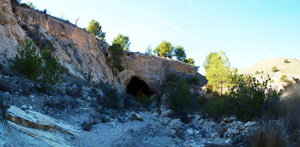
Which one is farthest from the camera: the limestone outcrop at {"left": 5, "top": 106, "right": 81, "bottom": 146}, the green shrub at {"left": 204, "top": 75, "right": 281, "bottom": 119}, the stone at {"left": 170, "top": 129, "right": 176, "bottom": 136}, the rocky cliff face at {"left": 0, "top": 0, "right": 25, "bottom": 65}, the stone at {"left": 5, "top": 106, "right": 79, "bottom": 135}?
the rocky cliff face at {"left": 0, "top": 0, "right": 25, "bottom": 65}

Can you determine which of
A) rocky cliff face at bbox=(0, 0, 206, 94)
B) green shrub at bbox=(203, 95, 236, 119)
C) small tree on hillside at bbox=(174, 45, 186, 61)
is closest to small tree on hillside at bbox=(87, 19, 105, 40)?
rocky cliff face at bbox=(0, 0, 206, 94)

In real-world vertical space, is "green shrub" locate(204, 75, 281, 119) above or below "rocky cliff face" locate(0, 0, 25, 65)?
below

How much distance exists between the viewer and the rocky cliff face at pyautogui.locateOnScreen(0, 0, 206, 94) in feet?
31.8

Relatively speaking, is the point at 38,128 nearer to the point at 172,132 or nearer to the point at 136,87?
the point at 172,132

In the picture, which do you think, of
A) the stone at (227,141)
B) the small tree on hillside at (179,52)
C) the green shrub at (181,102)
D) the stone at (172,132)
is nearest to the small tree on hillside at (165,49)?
the small tree on hillside at (179,52)

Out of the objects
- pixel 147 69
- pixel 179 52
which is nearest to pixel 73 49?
pixel 147 69

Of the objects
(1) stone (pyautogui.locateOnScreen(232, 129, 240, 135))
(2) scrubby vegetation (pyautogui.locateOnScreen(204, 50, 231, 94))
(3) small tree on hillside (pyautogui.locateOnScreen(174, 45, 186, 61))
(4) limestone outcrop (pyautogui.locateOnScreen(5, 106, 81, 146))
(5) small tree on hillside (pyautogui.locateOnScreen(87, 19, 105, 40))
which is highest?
(5) small tree on hillside (pyautogui.locateOnScreen(87, 19, 105, 40))

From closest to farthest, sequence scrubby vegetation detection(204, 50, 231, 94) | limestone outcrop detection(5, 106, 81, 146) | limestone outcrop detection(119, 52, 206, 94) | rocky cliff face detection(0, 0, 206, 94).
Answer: limestone outcrop detection(5, 106, 81, 146) → rocky cliff face detection(0, 0, 206, 94) → scrubby vegetation detection(204, 50, 231, 94) → limestone outcrop detection(119, 52, 206, 94)

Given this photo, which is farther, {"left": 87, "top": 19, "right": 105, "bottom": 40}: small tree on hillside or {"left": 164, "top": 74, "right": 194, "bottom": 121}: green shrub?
{"left": 87, "top": 19, "right": 105, "bottom": 40}: small tree on hillside

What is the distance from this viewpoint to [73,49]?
1639 centimetres

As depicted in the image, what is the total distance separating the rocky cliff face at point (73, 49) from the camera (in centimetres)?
970

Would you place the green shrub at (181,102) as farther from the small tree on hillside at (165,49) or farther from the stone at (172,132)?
the small tree on hillside at (165,49)

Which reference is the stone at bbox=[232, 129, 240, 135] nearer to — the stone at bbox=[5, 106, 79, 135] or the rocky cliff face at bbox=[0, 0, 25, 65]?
the stone at bbox=[5, 106, 79, 135]

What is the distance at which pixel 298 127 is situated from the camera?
4.22 meters
